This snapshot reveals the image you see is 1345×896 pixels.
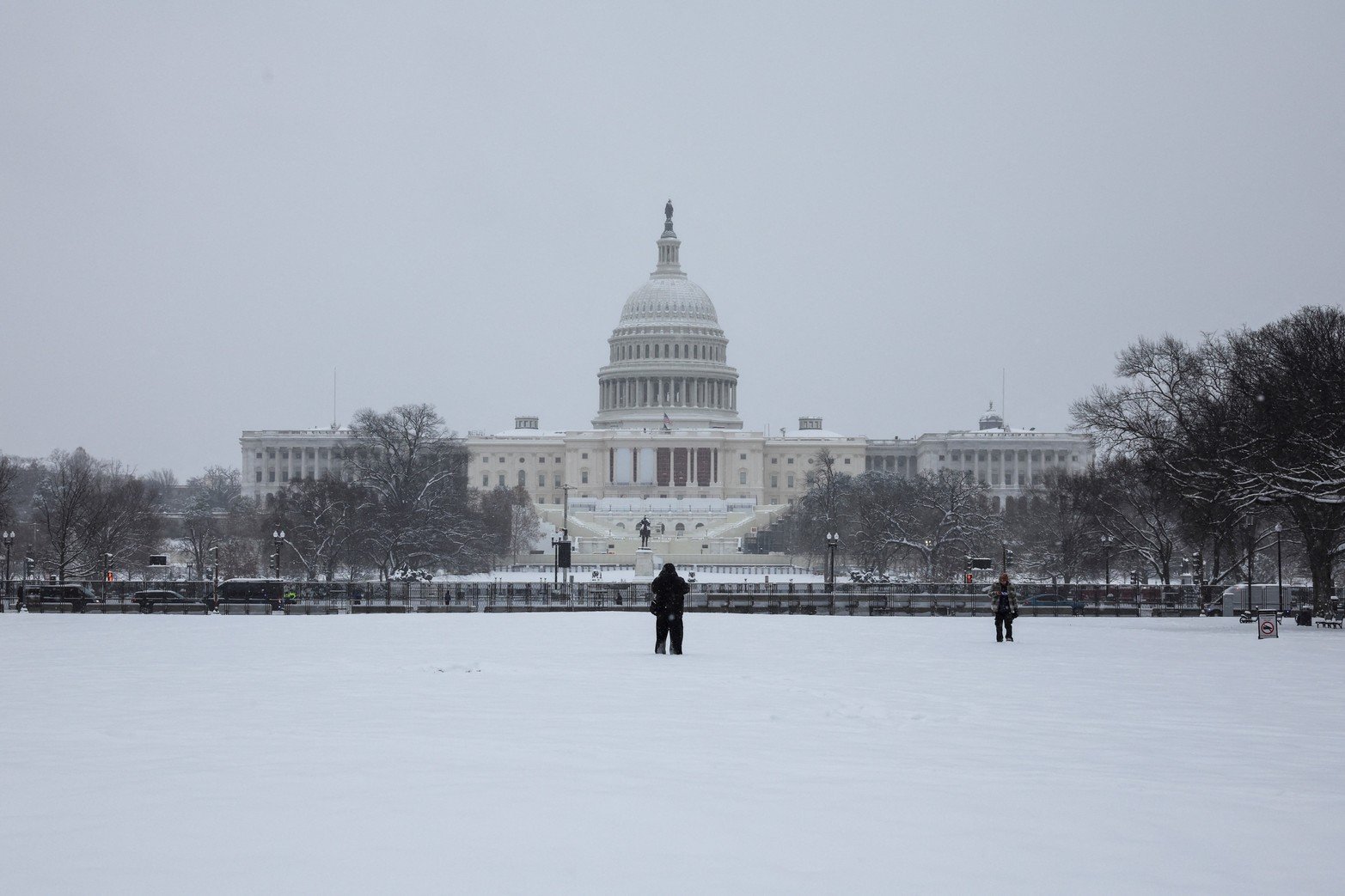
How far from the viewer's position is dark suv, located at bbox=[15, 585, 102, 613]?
47.9 meters

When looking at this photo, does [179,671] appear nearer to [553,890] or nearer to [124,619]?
[553,890]

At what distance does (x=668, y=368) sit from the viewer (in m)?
176

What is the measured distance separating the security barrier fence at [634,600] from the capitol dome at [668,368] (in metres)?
109

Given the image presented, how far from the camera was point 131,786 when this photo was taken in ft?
41.1

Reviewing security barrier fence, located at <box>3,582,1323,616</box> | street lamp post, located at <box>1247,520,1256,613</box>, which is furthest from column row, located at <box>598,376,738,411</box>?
street lamp post, located at <box>1247,520,1256,613</box>

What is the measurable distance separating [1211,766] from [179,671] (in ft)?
48.2

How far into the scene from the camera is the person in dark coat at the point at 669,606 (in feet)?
88.4

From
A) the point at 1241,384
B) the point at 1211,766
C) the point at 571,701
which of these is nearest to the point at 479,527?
the point at 1241,384

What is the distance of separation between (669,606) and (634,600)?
29.6 m

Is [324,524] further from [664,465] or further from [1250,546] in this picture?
[664,465]

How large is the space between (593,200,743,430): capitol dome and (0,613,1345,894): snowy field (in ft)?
494

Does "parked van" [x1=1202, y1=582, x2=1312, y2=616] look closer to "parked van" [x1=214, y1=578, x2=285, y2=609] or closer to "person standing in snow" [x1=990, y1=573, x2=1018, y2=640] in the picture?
"person standing in snow" [x1=990, y1=573, x2=1018, y2=640]

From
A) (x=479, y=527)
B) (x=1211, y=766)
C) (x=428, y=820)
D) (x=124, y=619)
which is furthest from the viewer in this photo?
(x=479, y=527)

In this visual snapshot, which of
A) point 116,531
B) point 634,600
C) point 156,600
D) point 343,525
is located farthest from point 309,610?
point 116,531
